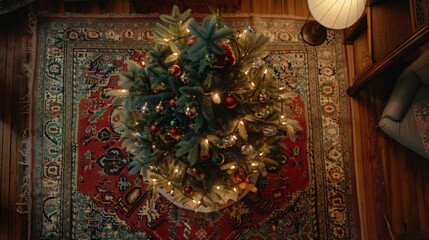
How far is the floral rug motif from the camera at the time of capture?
2.05 m

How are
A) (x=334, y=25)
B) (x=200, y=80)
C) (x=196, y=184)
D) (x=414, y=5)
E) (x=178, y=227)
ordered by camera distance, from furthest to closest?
(x=178, y=227)
(x=334, y=25)
(x=196, y=184)
(x=414, y=5)
(x=200, y=80)

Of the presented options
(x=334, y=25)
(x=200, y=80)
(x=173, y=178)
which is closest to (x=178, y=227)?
(x=173, y=178)

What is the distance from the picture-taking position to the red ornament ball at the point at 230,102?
1601 mm

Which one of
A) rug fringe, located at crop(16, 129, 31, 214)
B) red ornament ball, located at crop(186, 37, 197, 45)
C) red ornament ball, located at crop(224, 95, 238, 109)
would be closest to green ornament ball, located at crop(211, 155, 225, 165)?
red ornament ball, located at crop(224, 95, 238, 109)

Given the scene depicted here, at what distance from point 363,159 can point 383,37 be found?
0.82 meters

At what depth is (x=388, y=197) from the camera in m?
2.37

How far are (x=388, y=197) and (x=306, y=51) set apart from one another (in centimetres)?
114

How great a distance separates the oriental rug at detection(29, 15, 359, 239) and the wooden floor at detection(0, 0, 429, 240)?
3.3 inches

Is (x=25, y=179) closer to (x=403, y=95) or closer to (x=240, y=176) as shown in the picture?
(x=240, y=176)

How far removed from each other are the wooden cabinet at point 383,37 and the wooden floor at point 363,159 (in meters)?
0.23

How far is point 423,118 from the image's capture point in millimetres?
2059

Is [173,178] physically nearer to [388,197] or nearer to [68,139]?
[68,139]

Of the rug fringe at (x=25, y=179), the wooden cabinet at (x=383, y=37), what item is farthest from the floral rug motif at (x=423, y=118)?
the rug fringe at (x=25, y=179)

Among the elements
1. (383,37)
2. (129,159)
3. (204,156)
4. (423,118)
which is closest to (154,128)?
(204,156)
